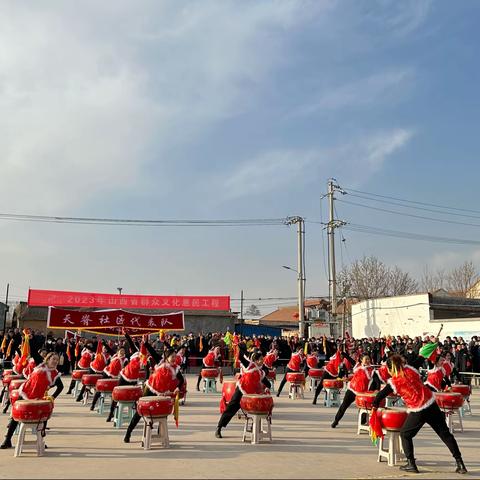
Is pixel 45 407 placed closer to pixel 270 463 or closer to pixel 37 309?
pixel 270 463

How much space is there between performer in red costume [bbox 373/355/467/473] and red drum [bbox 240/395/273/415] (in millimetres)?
2219

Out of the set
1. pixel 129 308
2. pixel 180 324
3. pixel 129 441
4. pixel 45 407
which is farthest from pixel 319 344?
pixel 45 407

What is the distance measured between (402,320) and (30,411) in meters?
21.9

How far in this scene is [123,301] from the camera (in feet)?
88.3

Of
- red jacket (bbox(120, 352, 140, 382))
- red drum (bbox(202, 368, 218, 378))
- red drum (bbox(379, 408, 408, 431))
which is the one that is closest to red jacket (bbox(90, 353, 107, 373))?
red jacket (bbox(120, 352, 140, 382))

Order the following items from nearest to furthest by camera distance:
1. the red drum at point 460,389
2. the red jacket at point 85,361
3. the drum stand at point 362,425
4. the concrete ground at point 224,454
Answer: the concrete ground at point 224,454 → the drum stand at point 362,425 → the red drum at point 460,389 → the red jacket at point 85,361

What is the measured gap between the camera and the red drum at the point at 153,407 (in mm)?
7672

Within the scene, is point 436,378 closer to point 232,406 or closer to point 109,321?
point 232,406

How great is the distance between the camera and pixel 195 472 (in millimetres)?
6387

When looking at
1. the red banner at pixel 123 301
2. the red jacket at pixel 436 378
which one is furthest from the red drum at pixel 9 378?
the red banner at pixel 123 301

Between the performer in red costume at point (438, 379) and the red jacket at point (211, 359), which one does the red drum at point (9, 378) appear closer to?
the red jacket at point (211, 359)

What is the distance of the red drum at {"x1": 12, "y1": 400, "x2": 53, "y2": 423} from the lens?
721cm

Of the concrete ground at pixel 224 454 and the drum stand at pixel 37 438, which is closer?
the concrete ground at pixel 224 454

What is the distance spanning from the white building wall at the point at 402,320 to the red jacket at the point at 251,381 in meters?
15.8
